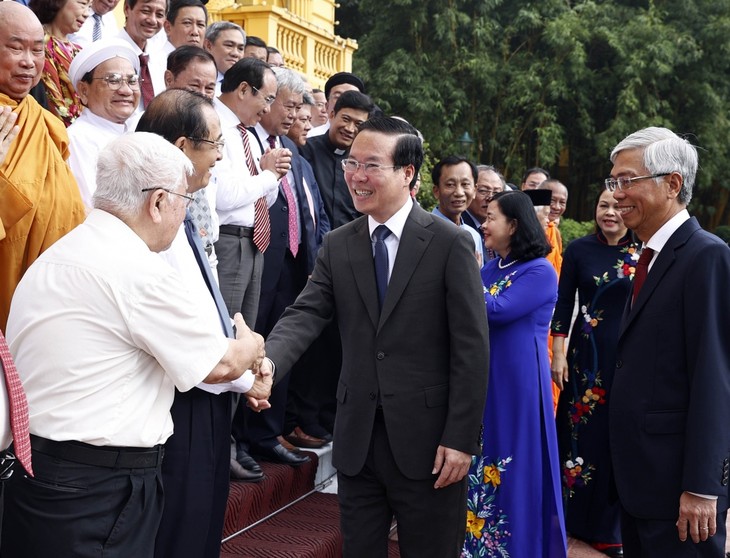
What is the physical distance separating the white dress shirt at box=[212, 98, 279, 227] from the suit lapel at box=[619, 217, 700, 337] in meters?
1.79

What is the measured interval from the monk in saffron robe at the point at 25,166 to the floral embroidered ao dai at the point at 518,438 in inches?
74.9

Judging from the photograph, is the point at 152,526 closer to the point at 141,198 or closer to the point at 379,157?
the point at 141,198

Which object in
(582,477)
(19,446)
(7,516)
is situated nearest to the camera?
(19,446)

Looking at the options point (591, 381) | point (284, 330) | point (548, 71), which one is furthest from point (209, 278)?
point (548, 71)

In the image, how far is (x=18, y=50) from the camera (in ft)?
10.2

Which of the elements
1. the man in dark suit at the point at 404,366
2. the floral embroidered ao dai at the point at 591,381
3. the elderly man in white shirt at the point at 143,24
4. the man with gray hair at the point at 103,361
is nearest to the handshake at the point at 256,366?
the man in dark suit at the point at 404,366

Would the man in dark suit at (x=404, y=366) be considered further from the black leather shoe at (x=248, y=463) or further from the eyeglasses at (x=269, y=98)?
the eyeglasses at (x=269, y=98)

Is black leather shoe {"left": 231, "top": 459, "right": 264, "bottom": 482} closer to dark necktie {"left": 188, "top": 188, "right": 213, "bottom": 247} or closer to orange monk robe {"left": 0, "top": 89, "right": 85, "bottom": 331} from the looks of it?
dark necktie {"left": 188, "top": 188, "right": 213, "bottom": 247}

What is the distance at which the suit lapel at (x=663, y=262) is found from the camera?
2.82 metres

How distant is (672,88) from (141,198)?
20005mm

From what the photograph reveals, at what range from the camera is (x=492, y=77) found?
64.6 ft

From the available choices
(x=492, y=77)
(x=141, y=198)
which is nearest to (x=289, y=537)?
(x=141, y=198)

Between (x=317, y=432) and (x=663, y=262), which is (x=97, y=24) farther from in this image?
(x=663, y=262)

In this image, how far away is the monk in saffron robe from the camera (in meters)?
2.81
